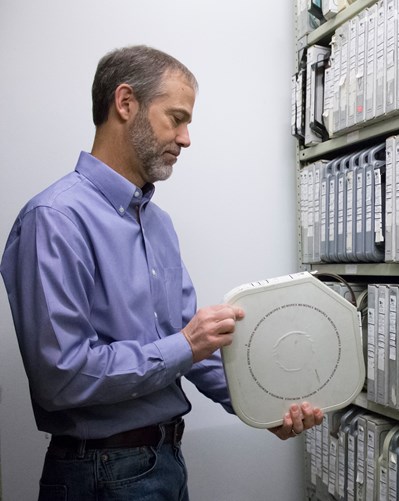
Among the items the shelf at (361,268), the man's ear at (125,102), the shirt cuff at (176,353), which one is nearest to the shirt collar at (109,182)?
the man's ear at (125,102)

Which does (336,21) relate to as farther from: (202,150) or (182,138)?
(182,138)

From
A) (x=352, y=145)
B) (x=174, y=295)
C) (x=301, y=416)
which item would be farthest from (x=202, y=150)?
(x=301, y=416)

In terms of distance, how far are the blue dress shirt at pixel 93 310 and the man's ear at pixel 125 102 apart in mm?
133

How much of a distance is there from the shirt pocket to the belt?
9.3 inches

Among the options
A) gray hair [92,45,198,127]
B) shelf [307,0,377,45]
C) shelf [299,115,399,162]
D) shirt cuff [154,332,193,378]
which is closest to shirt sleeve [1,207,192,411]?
shirt cuff [154,332,193,378]

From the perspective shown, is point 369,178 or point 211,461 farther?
point 211,461

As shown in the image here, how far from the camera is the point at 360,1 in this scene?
1.63 metres

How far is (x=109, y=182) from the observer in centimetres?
119

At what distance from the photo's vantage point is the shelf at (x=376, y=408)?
1.53 meters

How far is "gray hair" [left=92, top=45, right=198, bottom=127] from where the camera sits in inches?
48.5

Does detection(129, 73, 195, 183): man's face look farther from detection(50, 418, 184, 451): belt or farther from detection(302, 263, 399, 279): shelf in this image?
detection(302, 263, 399, 279): shelf

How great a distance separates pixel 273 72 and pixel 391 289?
1.02 m

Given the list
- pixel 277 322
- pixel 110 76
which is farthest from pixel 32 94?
pixel 277 322

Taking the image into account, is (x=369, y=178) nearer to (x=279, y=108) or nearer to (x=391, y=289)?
(x=391, y=289)
